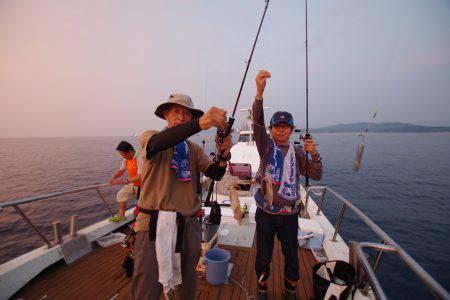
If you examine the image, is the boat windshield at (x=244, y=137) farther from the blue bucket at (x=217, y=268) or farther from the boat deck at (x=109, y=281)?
the blue bucket at (x=217, y=268)

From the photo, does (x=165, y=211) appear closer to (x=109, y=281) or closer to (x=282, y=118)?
(x=282, y=118)

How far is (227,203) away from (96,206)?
14320 mm

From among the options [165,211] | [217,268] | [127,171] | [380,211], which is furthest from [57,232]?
[380,211]

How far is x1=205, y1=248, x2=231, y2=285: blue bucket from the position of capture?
12.0 ft

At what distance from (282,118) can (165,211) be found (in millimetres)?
2010

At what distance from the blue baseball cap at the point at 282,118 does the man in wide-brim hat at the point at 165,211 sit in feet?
3.17

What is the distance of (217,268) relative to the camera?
12.1 ft

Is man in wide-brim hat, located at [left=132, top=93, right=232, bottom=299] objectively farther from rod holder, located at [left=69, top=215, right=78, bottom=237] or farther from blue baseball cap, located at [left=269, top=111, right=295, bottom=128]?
rod holder, located at [left=69, top=215, right=78, bottom=237]

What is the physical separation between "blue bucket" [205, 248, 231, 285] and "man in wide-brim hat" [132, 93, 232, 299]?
137 centimetres

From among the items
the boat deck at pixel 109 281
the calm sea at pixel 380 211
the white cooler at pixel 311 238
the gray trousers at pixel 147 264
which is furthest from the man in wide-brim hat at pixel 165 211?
the calm sea at pixel 380 211

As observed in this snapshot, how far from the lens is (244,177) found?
923 cm

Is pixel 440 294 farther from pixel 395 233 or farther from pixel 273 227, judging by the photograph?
pixel 395 233

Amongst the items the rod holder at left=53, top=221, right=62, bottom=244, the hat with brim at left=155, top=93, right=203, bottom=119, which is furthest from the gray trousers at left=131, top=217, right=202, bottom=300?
the rod holder at left=53, top=221, right=62, bottom=244

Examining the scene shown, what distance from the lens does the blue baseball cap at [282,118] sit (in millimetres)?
2980
